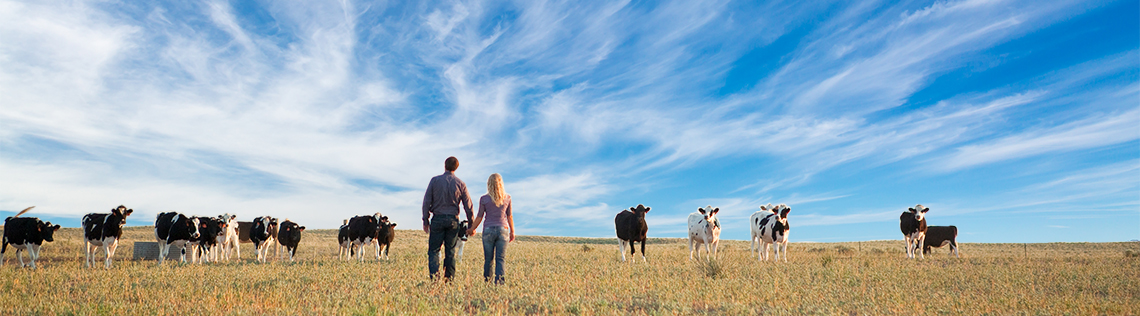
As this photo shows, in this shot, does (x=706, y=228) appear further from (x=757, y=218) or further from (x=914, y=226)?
(x=914, y=226)

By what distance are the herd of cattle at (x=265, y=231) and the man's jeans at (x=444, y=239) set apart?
9.63 metres

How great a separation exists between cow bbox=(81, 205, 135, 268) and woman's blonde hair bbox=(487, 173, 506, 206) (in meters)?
14.5

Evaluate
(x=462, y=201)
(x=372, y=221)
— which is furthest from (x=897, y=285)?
(x=372, y=221)

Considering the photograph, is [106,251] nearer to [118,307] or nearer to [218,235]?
[218,235]

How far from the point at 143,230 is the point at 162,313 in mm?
58688

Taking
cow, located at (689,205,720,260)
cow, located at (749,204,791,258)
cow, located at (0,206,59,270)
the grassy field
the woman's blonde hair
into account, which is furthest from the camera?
cow, located at (749,204,791,258)

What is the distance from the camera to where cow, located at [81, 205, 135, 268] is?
61.9 ft

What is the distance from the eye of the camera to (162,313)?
7.96 m

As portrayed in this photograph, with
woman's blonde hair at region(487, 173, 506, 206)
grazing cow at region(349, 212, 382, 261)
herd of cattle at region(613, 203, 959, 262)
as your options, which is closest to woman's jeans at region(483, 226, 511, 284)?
woman's blonde hair at region(487, 173, 506, 206)

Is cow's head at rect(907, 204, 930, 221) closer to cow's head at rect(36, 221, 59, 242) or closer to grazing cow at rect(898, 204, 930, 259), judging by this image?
grazing cow at rect(898, 204, 930, 259)

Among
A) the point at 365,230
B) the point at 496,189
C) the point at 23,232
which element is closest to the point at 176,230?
the point at 23,232

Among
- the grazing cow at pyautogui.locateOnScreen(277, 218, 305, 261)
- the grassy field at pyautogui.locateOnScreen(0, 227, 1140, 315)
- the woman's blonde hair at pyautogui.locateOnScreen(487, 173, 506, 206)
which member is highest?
the woman's blonde hair at pyautogui.locateOnScreen(487, 173, 506, 206)

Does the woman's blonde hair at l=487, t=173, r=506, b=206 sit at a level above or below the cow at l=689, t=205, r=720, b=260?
above

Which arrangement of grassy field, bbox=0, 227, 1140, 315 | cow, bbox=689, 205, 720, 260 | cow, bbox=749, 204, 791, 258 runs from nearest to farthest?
grassy field, bbox=0, 227, 1140, 315 → cow, bbox=689, 205, 720, 260 → cow, bbox=749, 204, 791, 258
